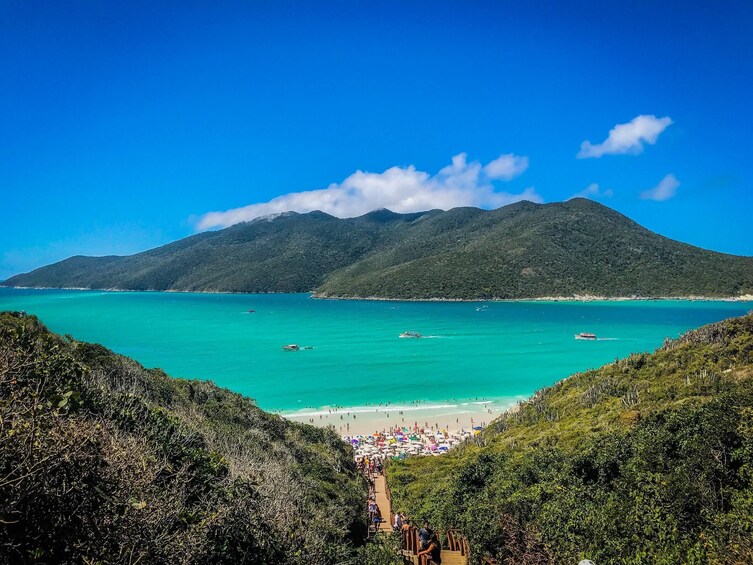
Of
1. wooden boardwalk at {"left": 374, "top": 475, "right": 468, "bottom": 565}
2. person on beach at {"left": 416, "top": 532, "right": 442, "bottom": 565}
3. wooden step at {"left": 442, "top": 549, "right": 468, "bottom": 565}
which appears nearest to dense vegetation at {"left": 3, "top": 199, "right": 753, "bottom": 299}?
wooden boardwalk at {"left": 374, "top": 475, "right": 468, "bottom": 565}

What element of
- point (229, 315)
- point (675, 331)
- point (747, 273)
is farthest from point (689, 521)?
point (747, 273)

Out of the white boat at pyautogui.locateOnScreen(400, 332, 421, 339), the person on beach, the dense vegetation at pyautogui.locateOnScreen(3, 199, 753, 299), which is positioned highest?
the dense vegetation at pyautogui.locateOnScreen(3, 199, 753, 299)

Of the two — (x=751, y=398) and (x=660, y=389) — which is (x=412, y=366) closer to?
(x=660, y=389)

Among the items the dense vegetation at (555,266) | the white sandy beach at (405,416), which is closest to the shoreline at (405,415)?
the white sandy beach at (405,416)

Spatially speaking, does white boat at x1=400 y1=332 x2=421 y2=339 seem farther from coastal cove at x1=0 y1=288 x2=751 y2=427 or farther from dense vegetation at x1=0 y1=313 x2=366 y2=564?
dense vegetation at x1=0 y1=313 x2=366 y2=564

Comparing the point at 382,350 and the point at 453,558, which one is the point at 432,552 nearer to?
the point at 453,558

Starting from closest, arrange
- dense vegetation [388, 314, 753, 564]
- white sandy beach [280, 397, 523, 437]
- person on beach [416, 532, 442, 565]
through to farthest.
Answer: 1. dense vegetation [388, 314, 753, 564]
2. person on beach [416, 532, 442, 565]
3. white sandy beach [280, 397, 523, 437]
